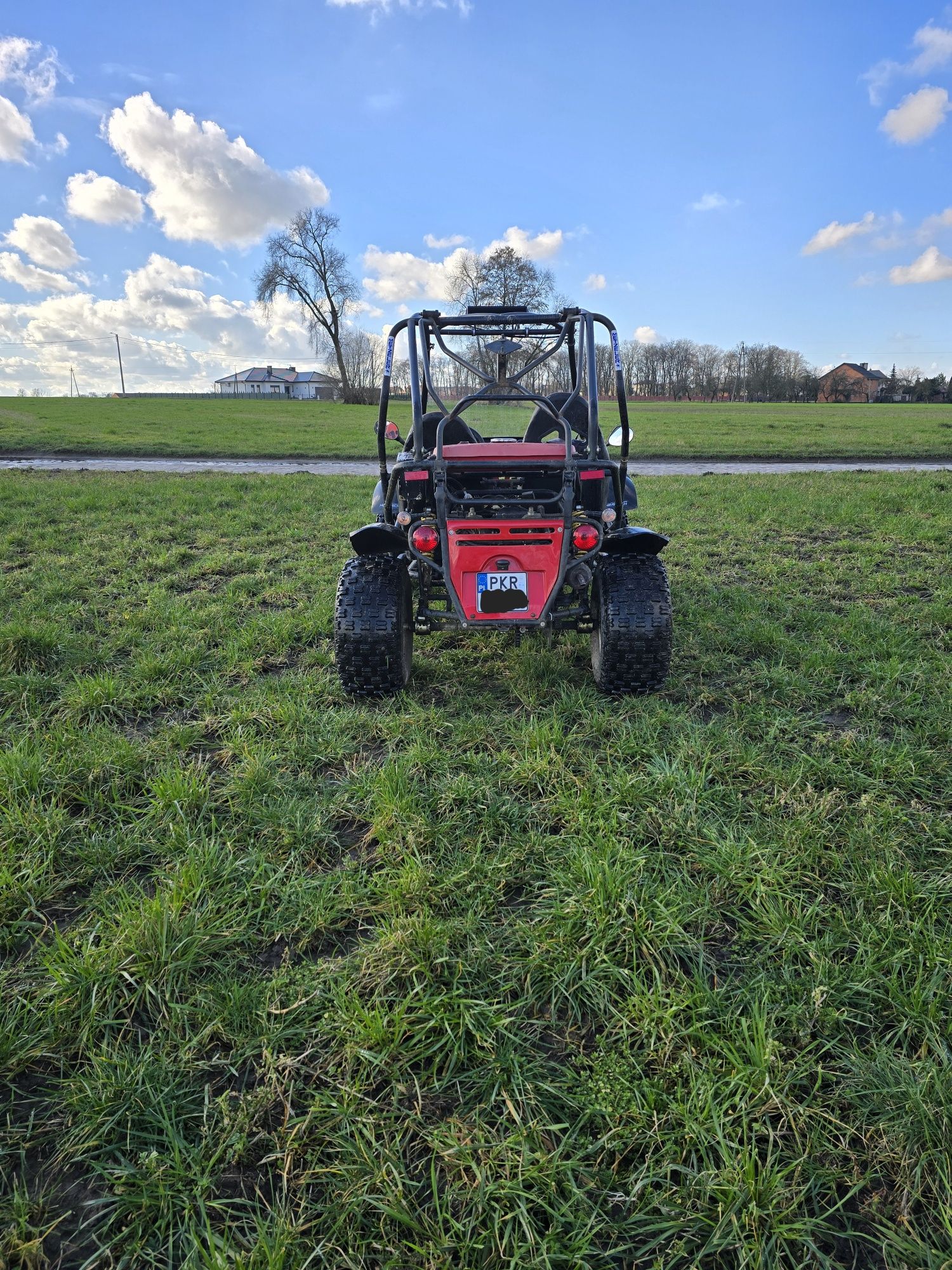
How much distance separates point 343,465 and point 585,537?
1355cm

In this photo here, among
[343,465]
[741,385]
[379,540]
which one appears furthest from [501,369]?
[741,385]

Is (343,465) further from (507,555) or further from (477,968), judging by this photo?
(477,968)

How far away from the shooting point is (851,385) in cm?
8500

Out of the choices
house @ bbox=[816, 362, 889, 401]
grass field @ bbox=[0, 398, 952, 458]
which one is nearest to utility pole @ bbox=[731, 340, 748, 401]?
house @ bbox=[816, 362, 889, 401]

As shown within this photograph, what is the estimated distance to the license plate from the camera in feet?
11.1

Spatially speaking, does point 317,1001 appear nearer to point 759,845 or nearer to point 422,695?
point 759,845

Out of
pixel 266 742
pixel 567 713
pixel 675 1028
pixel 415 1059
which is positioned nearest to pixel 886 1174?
pixel 675 1028

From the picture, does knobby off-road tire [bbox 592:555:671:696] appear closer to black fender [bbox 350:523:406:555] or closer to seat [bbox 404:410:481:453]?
black fender [bbox 350:523:406:555]

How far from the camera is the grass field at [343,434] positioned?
17.5 meters

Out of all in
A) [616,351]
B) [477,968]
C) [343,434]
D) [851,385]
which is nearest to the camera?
[477,968]

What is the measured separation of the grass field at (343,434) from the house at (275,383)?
62625 millimetres

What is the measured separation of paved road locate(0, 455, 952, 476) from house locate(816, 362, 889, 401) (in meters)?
73.3

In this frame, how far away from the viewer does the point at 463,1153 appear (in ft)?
4.62

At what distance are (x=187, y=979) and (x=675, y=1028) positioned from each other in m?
1.29
